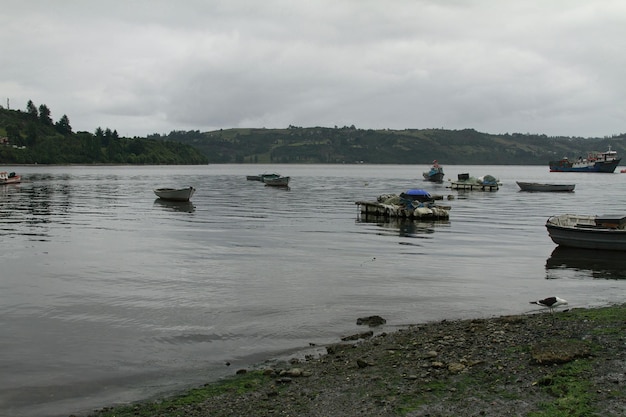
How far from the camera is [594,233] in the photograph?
1289 inches

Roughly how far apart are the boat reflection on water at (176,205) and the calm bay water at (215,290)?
16.4m

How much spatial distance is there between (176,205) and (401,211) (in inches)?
1134

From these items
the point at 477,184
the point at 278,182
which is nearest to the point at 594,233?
the point at 477,184

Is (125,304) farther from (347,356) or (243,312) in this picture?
(347,356)

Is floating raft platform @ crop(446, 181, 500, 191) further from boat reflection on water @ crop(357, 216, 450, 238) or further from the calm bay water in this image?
the calm bay water

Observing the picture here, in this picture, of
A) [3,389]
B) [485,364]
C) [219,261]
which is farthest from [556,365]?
[219,261]

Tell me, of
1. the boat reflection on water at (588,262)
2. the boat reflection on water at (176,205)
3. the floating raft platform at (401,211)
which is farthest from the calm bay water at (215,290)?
the boat reflection on water at (176,205)

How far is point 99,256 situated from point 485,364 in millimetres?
24369

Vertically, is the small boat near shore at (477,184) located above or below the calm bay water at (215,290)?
above

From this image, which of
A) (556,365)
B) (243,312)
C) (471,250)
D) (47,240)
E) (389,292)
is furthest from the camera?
(47,240)

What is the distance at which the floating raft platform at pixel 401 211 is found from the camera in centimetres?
5481

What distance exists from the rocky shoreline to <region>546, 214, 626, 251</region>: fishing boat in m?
19.5

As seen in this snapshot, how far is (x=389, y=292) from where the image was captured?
877 inches

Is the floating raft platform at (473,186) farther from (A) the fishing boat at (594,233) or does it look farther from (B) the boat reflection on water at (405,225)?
(A) the fishing boat at (594,233)
